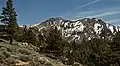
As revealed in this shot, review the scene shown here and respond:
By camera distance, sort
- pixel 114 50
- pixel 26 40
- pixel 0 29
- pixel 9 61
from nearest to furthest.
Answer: pixel 9 61
pixel 0 29
pixel 26 40
pixel 114 50

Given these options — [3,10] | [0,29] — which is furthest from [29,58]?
[0,29]

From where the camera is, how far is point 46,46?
7425 centimetres

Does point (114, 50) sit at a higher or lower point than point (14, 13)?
lower

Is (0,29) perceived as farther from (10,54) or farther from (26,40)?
(10,54)

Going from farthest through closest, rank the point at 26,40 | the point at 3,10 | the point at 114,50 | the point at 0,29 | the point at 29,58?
1. the point at 114,50
2. the point at 26,40
3. the point at 0,29
4. the point at 3,10
5. the point at 29,58

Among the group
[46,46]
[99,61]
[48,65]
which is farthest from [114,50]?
[48,65]

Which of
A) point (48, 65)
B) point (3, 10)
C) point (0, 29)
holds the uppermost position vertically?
point (3, 10)

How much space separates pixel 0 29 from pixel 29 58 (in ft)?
122

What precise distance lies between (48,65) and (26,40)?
50.7 m

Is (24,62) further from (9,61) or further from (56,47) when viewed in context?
(56,47)

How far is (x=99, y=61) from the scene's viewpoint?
107 meters

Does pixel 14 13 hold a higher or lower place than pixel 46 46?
higher

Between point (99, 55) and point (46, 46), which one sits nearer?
point (46, 46)

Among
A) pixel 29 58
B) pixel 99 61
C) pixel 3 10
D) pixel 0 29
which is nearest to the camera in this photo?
pixel 29 58
